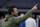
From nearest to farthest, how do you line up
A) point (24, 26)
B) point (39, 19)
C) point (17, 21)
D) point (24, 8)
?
1. point (17, 21)
2. point (39, 19)
3. point (24, 26)
4. point (24, 8)

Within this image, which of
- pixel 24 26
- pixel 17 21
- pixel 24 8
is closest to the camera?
pixel 17 21

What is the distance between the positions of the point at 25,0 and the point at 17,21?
8.15 m

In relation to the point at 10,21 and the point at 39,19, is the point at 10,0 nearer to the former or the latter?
the point at 39,19

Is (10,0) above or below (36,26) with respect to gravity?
above

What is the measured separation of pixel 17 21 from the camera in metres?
1.78

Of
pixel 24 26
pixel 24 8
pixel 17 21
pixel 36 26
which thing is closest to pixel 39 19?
pixel 36 26

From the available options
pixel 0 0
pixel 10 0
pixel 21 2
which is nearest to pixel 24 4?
pixel 21 2

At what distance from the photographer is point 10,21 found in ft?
5.93

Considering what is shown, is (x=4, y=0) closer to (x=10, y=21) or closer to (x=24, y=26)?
(x=24, y=26)

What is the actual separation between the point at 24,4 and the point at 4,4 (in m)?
1.39

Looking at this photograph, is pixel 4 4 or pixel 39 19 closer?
pixel 39 19

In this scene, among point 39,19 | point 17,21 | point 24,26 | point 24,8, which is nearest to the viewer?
point 17,21

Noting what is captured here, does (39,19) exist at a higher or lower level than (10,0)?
lower

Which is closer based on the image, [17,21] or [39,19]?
[17,21]
